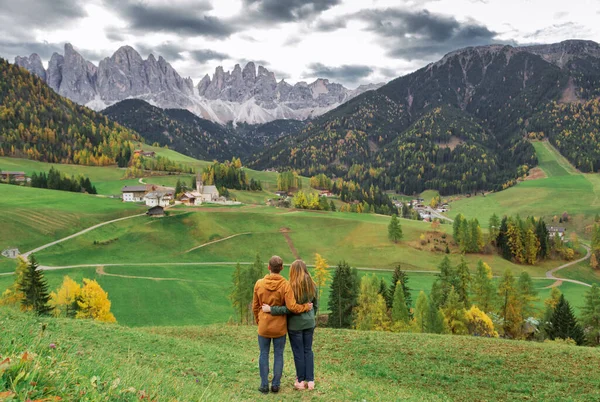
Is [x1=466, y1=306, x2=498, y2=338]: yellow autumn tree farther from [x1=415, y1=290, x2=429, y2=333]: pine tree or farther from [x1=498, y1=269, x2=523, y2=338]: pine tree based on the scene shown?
[x1=498, y1=269, x2=523, y2=338]: pine tree

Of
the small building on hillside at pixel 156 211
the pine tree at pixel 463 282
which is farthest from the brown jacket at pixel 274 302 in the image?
the small building on hillside at pixel 156 211

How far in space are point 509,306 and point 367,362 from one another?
137 feet

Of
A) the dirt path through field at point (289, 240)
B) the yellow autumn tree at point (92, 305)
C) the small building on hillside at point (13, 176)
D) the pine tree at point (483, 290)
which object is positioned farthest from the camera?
the small building on hillside at point (13, 176)

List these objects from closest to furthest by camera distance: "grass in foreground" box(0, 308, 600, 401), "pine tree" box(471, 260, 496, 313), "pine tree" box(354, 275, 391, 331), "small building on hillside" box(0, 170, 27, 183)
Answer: "grass in foreground" box(0, 308, 600, 401), "pine tree" box(354, 275, 391, 331), "pine tree" box(471, 260, 496, 313), "small building on hillside" box(0, 170, 27, 183)

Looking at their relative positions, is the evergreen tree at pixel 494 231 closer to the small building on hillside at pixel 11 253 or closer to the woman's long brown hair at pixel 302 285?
the woman's long brown hair at pixel 302 285

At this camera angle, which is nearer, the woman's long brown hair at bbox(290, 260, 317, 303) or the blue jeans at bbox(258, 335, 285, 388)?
the woman's long brown hair at bbox(290, 260, 317, 303)

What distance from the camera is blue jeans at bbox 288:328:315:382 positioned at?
11.6 m

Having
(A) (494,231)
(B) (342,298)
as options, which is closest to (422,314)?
(B) (342,298)

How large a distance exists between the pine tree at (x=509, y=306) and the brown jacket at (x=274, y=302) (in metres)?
49.9

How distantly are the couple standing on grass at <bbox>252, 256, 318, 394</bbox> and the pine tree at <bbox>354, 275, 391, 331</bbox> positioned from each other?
115ft

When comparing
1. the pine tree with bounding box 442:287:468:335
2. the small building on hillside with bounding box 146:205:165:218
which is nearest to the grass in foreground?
the pine tree with bounding box 442:287:468:335

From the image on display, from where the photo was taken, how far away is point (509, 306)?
A: 5153 cm

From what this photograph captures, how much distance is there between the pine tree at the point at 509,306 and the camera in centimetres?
5112

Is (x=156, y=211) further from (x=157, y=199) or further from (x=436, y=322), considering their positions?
(x=436, y=322)
